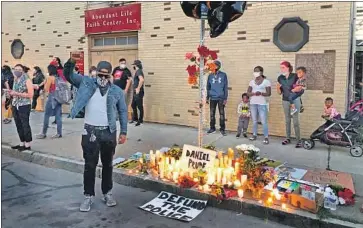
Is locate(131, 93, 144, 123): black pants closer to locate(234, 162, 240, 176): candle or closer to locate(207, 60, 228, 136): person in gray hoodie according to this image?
locate(207, 60, 228, 136): person in gray hoodie

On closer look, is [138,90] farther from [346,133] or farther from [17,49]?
[17,49]

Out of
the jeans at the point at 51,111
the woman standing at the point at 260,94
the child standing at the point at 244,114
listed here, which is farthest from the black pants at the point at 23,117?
the woman standing at the point at 260,94

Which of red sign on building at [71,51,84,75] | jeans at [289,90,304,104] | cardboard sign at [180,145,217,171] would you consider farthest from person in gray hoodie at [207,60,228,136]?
red sign on building at [71,51,84,75]

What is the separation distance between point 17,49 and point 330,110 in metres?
11.1

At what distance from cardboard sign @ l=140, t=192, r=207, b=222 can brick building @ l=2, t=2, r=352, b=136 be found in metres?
4.19

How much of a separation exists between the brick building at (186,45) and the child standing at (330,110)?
0.50m

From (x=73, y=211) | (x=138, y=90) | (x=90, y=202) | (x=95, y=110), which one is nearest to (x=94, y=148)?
(x=95, y=110)

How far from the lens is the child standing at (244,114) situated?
8.34 meters

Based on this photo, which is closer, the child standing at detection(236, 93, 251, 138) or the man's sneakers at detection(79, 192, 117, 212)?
the man's sneakers at detection(79, 192, 117, 212)

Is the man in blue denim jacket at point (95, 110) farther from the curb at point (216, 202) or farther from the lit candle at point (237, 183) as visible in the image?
the lit candle at point (237, 183)

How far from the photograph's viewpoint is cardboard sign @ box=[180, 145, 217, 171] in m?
5.30

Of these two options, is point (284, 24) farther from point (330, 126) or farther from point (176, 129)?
point (176, 129)

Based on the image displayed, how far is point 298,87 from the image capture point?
7.48 metres

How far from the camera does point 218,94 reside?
8.59 metres
